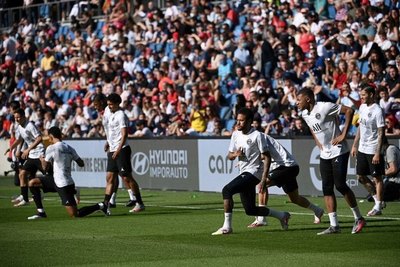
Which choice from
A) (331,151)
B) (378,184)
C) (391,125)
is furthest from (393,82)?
(331,151)

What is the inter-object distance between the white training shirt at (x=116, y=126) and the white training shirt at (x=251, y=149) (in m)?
4.83

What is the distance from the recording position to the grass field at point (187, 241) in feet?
42.0

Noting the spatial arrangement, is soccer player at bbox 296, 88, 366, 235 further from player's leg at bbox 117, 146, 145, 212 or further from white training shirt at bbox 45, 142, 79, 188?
player's leg at bbox 117, 146, 145, 212

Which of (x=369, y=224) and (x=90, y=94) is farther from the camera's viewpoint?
(x=90, y=94)

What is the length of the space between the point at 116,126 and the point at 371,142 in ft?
16.0

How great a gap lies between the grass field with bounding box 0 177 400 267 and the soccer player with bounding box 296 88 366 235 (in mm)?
362

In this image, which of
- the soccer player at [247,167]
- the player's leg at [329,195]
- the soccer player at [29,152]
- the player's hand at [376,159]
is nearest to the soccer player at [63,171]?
the soccer player at [29,152]

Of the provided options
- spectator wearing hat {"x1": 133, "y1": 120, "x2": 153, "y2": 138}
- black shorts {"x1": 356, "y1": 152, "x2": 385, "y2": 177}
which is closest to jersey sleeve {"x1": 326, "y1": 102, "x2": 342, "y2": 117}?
black shorts {"x1": 356, "y1": 152, "x2": 385, "y2": 177}

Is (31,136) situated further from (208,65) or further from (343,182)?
(343,182)

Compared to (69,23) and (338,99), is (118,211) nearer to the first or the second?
(338,99)

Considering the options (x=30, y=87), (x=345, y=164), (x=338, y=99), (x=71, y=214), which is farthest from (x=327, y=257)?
(x=30, y=87)

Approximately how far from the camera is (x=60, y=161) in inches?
757

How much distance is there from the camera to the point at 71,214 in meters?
19.5

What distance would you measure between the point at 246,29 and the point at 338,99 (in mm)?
6637
